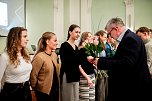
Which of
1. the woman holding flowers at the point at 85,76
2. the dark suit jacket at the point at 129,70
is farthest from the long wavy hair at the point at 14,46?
the woman holding flowers at the point at 85,76

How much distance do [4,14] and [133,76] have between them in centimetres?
302

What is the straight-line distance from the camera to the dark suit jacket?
2502 mm

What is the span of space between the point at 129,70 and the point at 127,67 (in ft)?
0.20

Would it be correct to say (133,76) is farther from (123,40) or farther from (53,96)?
(53,96)

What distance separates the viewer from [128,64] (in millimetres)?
2479

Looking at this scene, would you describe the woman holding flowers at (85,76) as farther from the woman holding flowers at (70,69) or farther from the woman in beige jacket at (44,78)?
the woman in beige jacket at (44,78)

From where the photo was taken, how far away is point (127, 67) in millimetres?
2533

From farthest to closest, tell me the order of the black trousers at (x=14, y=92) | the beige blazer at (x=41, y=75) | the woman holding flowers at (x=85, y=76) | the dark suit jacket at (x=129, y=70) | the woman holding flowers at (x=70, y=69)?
the woman holding flowers at (x=85, y=76) → the woman holding flowers at (x=70, y=69) → the beige blazer at (x=41, y=75) → the black trousers at (x=14, y=92) → the dark suit jacket at (x=129, y=70)

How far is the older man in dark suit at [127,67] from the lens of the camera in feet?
8.22

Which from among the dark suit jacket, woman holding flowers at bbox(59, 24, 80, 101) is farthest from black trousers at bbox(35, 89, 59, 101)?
the dark suit jacket

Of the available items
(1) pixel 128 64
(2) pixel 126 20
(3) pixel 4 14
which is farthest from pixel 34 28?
(1) pixel 128 64

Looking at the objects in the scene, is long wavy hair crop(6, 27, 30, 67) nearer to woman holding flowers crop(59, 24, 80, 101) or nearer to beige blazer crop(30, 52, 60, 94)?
beige blazer crop(30, 52, 60, 94)

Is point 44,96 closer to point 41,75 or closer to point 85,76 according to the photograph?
point 41,75

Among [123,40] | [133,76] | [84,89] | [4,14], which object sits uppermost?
[4,14]
